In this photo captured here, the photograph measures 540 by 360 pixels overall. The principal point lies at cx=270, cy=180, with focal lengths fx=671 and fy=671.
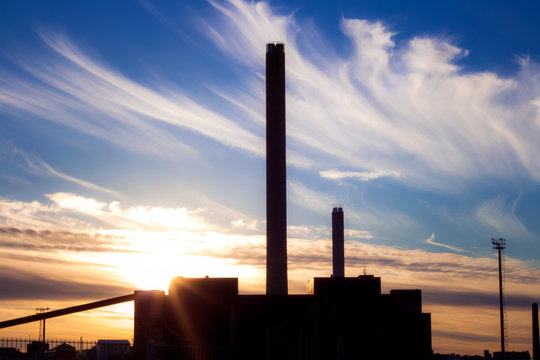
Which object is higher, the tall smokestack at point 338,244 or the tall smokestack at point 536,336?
the tall smokestack at point 338,244

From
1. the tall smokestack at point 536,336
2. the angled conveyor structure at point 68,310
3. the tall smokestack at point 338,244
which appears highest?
the tall smokestack at point 338,244

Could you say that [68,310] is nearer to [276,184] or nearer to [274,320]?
[276,184]

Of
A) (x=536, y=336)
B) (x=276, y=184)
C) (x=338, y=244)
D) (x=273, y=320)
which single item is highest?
(x=276, y=184)

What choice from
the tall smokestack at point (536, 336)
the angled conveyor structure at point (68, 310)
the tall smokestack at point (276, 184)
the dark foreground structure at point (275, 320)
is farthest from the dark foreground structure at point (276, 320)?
the tall smokestack at point (536, 336)

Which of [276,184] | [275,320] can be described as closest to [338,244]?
[276,184]

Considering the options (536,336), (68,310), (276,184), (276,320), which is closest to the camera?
(276,320)

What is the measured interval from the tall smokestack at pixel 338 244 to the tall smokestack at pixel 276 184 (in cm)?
1734

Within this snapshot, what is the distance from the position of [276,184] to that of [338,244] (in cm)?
1927

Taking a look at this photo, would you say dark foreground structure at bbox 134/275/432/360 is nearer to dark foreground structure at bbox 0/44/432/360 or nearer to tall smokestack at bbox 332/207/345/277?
dark foreground structure at bbox 0/44/432/360

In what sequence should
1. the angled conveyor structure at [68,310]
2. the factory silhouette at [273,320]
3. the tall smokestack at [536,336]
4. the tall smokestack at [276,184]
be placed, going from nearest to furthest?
the factory silhouette at [273,320], the angled conveyor structure at [68,310], the tall smokestack at [276,184], the tall smokestack at [536,336]

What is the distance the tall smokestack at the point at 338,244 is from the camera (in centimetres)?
6656

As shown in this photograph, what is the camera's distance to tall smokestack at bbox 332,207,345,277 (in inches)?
2621

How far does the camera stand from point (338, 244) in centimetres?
6762

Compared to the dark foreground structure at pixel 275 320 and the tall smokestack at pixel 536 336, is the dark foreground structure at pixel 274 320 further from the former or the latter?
the tall smokestack at pixel 536 336
